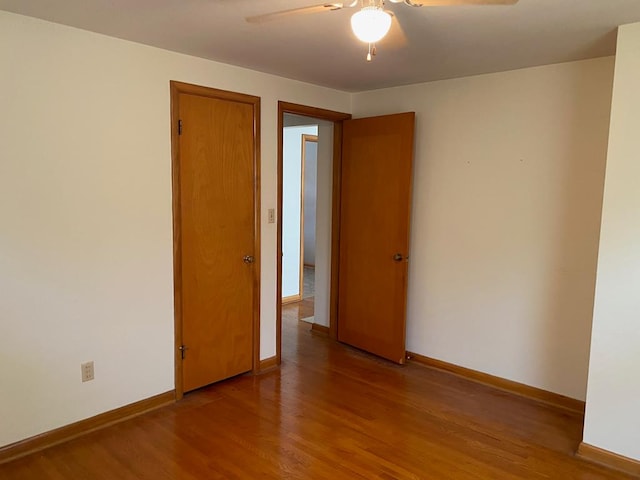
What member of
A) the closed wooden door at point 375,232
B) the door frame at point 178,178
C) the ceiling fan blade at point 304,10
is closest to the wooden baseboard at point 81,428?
the door frame at point 178,178

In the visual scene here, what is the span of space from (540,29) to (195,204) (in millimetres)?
2291

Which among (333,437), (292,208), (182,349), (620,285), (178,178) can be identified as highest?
(178,178)

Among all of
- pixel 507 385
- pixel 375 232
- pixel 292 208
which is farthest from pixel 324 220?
pixel 507 385

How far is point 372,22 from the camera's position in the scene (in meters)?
1.57

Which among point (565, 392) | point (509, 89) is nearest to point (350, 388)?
point (565, 392)

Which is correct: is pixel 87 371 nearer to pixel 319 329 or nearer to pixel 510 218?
pixel 319 329

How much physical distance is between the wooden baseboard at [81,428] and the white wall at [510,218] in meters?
2.10

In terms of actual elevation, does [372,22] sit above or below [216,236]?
above

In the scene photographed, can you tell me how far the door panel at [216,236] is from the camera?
3193mm

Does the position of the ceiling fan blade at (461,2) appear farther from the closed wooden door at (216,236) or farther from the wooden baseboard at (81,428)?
the wooden baseboard at (81,428)

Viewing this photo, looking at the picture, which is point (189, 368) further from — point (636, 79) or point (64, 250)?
point (636, 79)

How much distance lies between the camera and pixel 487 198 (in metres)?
3.51

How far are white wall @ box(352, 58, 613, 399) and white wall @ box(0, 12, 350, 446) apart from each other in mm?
1842

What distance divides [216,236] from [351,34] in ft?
5.34
